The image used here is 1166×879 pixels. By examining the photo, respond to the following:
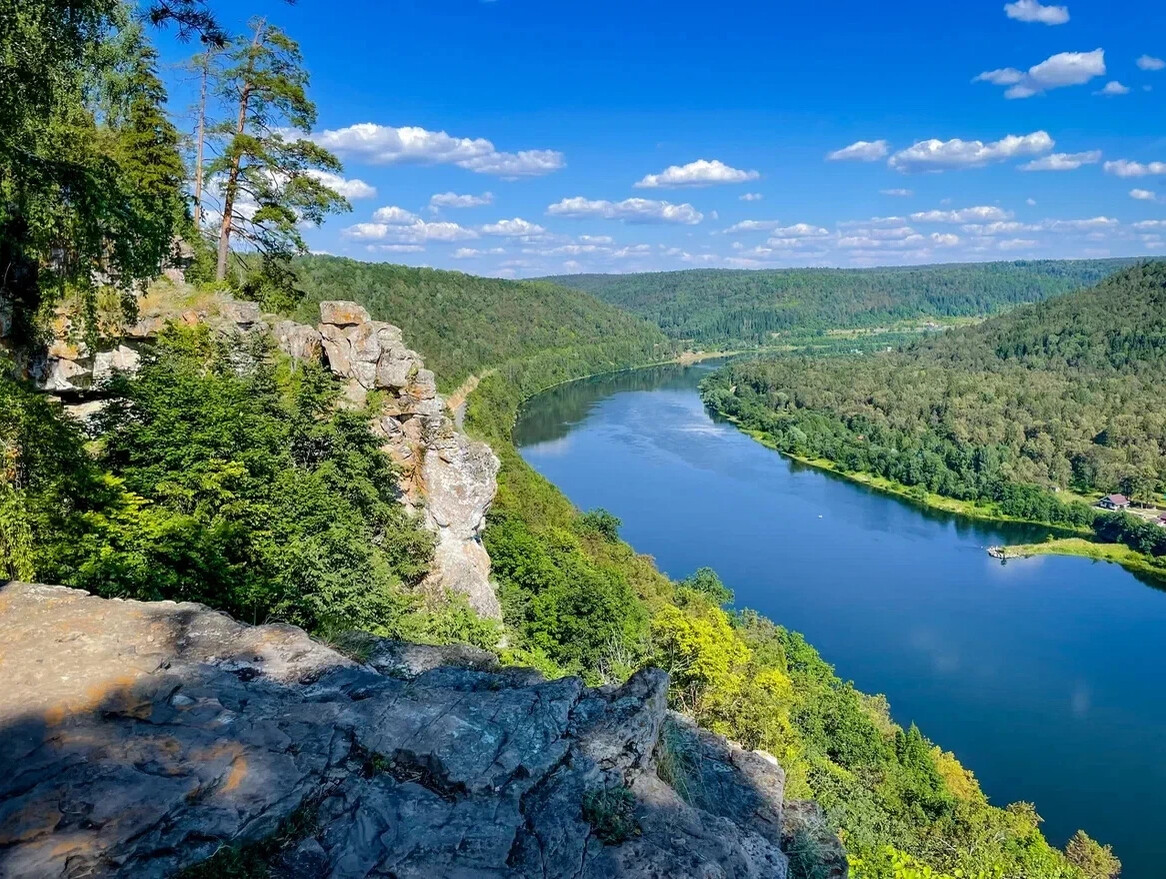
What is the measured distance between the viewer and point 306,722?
4.33m

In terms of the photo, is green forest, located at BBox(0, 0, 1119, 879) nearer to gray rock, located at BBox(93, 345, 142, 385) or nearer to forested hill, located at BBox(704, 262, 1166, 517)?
gray rock, located at BBox(93, 345, 142, 385)

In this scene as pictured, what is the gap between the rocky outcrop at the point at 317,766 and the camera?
346 cm

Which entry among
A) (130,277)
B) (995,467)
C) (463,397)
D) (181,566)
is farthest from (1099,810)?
(463,397)

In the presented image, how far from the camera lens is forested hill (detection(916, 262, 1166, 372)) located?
106938 millimetres

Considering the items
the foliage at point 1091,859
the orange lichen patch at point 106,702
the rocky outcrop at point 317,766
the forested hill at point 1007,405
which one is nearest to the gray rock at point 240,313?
the rocky outcrop at point 317,766

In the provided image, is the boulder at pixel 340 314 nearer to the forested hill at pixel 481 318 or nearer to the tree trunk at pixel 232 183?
the tree trunk at pixel 232 183

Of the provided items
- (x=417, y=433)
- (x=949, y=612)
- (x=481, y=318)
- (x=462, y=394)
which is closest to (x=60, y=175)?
(x=417, y=433)

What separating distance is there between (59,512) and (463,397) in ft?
209

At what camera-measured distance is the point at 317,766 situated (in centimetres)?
402

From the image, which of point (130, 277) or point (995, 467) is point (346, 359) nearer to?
point (130, 277)

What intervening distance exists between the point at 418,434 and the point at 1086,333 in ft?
430

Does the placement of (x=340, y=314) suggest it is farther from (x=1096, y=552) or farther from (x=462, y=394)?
(x=462, y=394)

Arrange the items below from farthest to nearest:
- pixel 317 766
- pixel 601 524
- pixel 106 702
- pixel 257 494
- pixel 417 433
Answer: pixel 601 524, pixel 417 433, pixel 257 494, pixel 106 702, pixel 317 766

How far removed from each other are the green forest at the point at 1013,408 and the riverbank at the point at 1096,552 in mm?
1707
